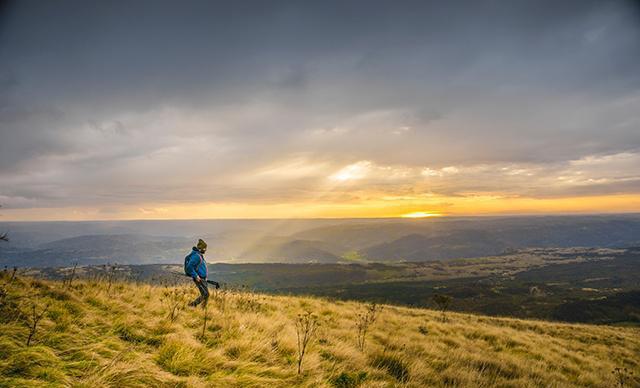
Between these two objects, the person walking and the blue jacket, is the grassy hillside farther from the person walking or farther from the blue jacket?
the blue jacket

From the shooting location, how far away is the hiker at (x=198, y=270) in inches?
383

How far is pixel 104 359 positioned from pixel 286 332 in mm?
4314

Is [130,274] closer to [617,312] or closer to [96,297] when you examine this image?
[96,297]

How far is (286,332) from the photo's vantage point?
8.16 metres

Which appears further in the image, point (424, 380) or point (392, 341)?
point (392, 341)

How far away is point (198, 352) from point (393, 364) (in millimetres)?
4335

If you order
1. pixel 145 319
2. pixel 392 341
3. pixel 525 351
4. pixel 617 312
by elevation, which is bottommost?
pixel 617 312

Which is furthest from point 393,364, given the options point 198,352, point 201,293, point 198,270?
point 198,270

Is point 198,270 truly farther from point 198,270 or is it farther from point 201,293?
point 201,293

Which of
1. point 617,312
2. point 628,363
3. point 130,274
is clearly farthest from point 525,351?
point 617,312

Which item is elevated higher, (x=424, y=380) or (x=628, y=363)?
(x=424, y=380)

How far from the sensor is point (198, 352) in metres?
5.63

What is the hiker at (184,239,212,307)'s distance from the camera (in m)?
9.73

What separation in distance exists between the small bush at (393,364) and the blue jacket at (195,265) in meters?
5.88
